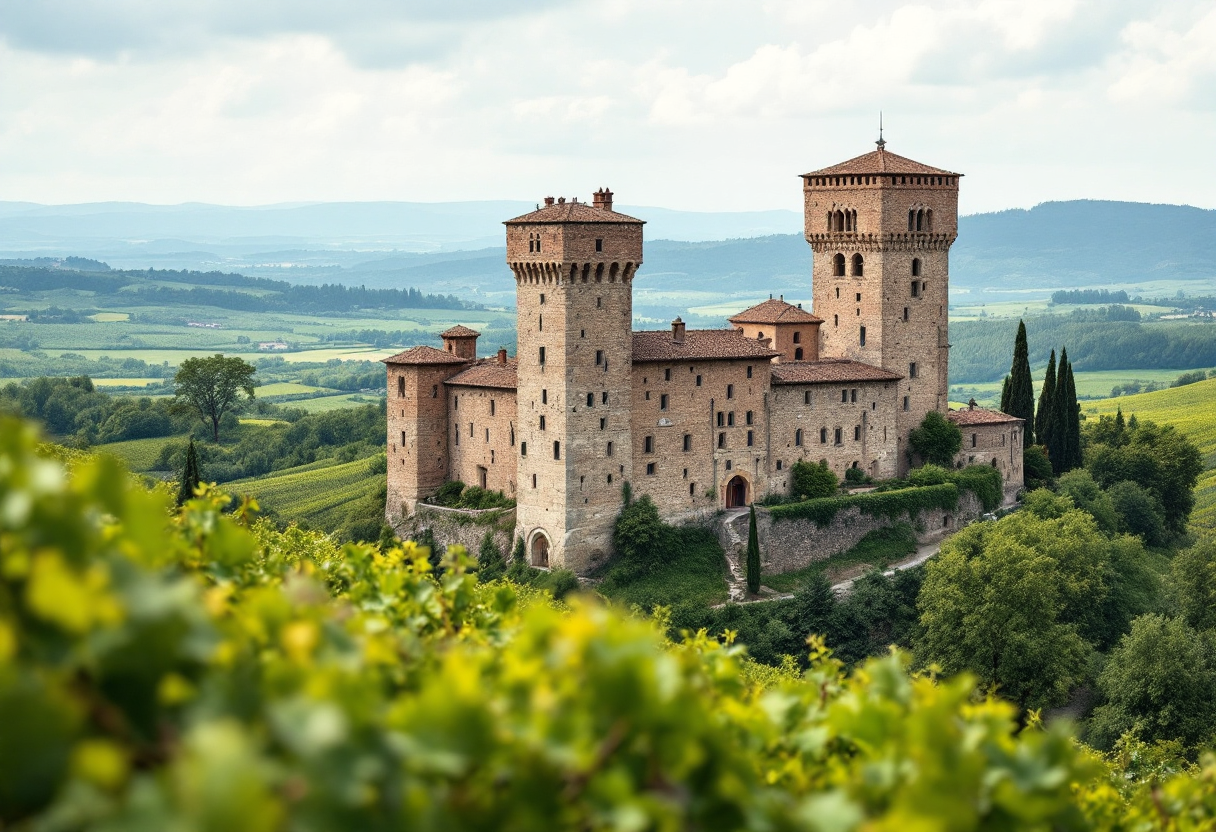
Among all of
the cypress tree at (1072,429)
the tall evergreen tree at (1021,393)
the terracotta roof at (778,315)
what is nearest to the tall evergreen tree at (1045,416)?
the cypress tree at (1072,429)

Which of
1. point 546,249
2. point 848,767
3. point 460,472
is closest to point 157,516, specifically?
point 848,767

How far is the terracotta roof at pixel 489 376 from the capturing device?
6019cm

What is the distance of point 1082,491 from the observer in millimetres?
72562

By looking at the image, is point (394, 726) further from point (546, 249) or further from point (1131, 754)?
point (546, 249)

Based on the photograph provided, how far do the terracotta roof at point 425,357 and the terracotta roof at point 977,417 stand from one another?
22259mm

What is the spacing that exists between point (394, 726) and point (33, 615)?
173cm

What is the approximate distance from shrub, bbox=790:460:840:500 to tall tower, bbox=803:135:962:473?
601 cm

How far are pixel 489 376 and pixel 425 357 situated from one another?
2.88 meters

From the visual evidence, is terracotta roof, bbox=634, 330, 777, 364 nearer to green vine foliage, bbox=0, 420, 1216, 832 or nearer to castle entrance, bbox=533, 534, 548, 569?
castle entrance, bbox=533, 534, 548, 569

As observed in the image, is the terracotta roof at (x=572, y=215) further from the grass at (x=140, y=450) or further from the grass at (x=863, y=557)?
the grass at (x=140, y=450)

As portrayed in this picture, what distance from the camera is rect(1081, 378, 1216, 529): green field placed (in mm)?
92500

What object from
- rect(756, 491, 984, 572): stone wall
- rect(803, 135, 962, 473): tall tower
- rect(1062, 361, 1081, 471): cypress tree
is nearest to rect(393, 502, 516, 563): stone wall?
rect(756, 491, 984, 572): stone wall

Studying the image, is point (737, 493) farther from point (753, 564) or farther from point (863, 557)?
point (863, 557)

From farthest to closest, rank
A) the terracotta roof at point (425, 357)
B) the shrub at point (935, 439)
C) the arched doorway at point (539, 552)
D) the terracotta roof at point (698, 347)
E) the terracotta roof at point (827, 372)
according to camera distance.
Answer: the shrub at point (935, 439)
the terracotta roof at point (827, 372)
the terracotta roof at point (425, 357)
the terracotta roof at point (698, 347)
the arched doorway at point (539, 552)
